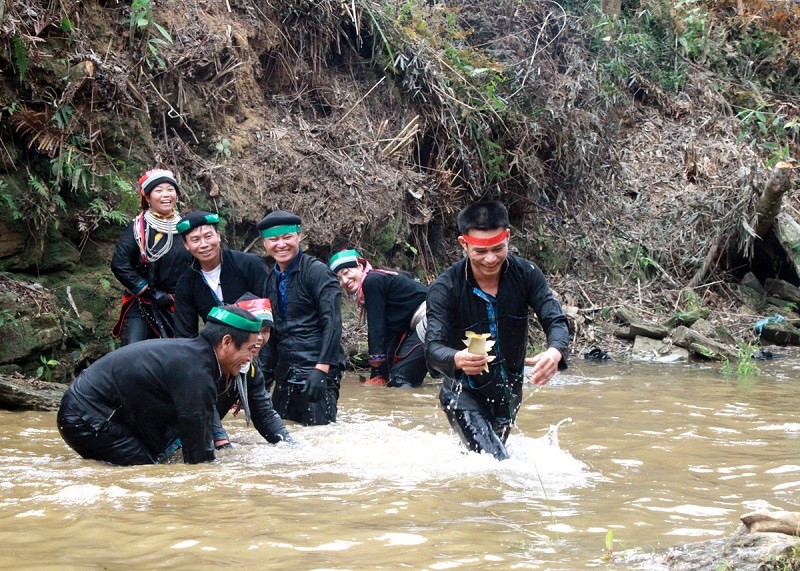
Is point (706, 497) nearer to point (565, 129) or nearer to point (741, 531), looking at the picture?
point (741, 531)

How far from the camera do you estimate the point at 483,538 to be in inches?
158

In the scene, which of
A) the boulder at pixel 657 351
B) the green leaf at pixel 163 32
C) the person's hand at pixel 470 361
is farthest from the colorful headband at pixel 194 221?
the boulder at pixel 657 351

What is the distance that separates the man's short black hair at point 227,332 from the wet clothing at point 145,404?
0.15 ft

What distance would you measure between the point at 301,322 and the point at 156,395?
2.10m

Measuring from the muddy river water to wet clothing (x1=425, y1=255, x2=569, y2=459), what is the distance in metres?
0.28

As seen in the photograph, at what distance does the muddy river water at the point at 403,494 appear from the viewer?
3816 millimetres

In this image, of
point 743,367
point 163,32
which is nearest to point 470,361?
point 743,367

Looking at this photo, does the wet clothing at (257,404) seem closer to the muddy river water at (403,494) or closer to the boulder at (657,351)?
the muddy river water at (403,494)

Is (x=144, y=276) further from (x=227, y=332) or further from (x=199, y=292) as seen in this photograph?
(x=227, y=332)

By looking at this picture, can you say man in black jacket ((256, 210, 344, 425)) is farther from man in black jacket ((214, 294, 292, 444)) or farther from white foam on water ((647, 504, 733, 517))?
white foam on water ((647, 504, 733, 517))

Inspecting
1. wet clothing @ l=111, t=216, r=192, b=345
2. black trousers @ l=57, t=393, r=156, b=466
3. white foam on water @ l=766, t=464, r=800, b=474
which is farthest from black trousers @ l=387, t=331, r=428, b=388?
white foam on water @ l=766, t=464, r=800, b=474

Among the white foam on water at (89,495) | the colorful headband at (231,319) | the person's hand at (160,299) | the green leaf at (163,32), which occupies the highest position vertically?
the green leaf at (163,32)

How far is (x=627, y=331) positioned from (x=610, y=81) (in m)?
5.85

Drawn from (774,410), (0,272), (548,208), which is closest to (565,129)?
(548,208)
